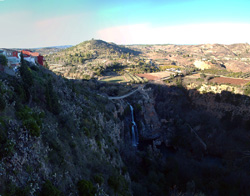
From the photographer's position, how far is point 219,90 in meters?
39.1

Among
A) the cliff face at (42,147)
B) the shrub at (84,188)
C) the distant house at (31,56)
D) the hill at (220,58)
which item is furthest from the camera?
the hill at (220,58)

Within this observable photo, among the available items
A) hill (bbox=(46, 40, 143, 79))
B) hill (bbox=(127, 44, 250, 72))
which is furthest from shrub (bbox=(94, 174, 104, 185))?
hill (bbox=(127, 44, 250, 72))

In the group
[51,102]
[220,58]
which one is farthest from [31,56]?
[220,58]

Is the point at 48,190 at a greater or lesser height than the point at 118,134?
greater

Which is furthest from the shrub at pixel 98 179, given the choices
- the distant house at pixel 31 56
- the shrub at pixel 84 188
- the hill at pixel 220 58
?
the hill at pixel 220 58

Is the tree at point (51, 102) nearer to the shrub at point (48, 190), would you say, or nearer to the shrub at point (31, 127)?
the shrub at point (31, 127)

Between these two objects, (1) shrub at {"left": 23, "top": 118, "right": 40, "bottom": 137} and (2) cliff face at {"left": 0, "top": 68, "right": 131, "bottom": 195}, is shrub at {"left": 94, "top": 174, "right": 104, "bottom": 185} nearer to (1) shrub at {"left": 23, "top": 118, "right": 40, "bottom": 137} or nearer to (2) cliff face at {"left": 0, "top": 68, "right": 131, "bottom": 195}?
(2) cliff face at {"left": 0, "top": 68, "right": 131, "bottom": 195}

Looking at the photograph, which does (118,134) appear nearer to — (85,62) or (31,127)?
(31,127)

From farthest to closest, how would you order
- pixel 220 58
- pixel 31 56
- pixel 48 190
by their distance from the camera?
pixel 220 58, pixel 31 56, pixel 48 190

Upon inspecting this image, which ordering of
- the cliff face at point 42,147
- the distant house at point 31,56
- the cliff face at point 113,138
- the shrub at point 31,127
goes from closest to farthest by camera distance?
the cliff face at point 42,147
the cliff face at point 113,138
the shrub at point 31,127
the distant house at point 31,56

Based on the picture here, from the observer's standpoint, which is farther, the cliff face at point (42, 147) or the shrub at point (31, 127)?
the shrub at point (31, 127)

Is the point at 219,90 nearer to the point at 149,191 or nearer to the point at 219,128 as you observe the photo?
the point at 219,128

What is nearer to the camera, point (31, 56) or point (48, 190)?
point (48, 190)

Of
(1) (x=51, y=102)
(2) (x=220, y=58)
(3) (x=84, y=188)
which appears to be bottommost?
(3) (x=84, y=188)
